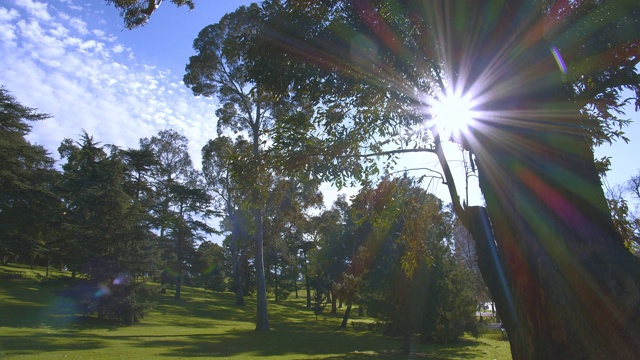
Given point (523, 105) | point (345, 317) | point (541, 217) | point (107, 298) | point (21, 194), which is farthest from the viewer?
point (345, 317)

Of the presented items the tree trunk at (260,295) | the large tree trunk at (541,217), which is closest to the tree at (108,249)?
the tree trunk at (260,295)

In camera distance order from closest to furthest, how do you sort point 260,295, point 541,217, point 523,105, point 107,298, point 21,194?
point 541,217 < point 523,105 < point 107,298 < point 260,295 < point 21,194

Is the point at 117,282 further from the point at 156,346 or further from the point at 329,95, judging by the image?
the point at 329,95

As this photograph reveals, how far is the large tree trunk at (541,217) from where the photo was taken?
147 inches

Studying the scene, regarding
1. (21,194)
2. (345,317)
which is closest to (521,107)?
(345,317)

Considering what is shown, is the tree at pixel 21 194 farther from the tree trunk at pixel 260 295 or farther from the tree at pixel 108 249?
the tree trunk at pixel 260 295

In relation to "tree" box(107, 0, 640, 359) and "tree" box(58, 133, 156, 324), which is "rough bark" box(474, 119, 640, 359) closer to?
"tree" box(107, 0, 640, 359)

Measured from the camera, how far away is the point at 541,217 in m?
4.29

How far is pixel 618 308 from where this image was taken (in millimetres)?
3619

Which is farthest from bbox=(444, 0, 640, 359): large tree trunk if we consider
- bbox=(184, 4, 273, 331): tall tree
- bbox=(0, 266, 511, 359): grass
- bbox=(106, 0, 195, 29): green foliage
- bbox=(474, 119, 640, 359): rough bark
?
bbox=(184, 4, 273, 331): tall tree

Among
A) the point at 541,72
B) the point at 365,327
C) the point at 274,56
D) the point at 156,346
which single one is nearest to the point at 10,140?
the point at 156,346

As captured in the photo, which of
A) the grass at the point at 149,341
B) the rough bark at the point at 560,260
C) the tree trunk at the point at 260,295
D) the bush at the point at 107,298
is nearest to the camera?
the rough bark at the point at 560,260

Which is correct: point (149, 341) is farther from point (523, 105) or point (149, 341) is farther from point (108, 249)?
point (523, 105)

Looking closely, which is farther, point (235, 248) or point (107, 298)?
point (235, 248)
